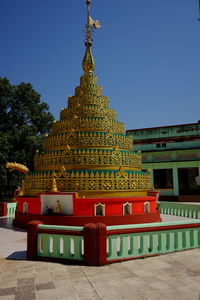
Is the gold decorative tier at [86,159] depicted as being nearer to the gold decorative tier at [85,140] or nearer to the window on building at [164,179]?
the gold decorative tier at [85,140]

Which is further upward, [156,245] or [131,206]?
[131,206]

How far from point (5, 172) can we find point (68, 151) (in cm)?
1561

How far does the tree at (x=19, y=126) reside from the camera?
2845cm

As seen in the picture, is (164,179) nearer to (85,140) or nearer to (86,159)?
(85,140)

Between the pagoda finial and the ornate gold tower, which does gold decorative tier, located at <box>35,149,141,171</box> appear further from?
the pagoda finial

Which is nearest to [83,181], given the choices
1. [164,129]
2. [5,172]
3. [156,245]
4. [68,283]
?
[156,245]

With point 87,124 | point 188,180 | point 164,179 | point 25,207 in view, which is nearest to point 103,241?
point 25,207

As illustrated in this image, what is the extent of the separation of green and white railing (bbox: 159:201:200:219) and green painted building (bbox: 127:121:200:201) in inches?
499

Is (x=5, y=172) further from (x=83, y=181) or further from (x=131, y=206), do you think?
(x=131, y=206)

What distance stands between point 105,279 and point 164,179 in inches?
1342

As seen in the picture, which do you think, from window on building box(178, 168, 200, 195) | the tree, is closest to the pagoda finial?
the tree

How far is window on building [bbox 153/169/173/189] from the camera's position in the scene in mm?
38375

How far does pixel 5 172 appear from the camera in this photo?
89.1ft

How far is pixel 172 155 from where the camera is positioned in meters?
35.8
